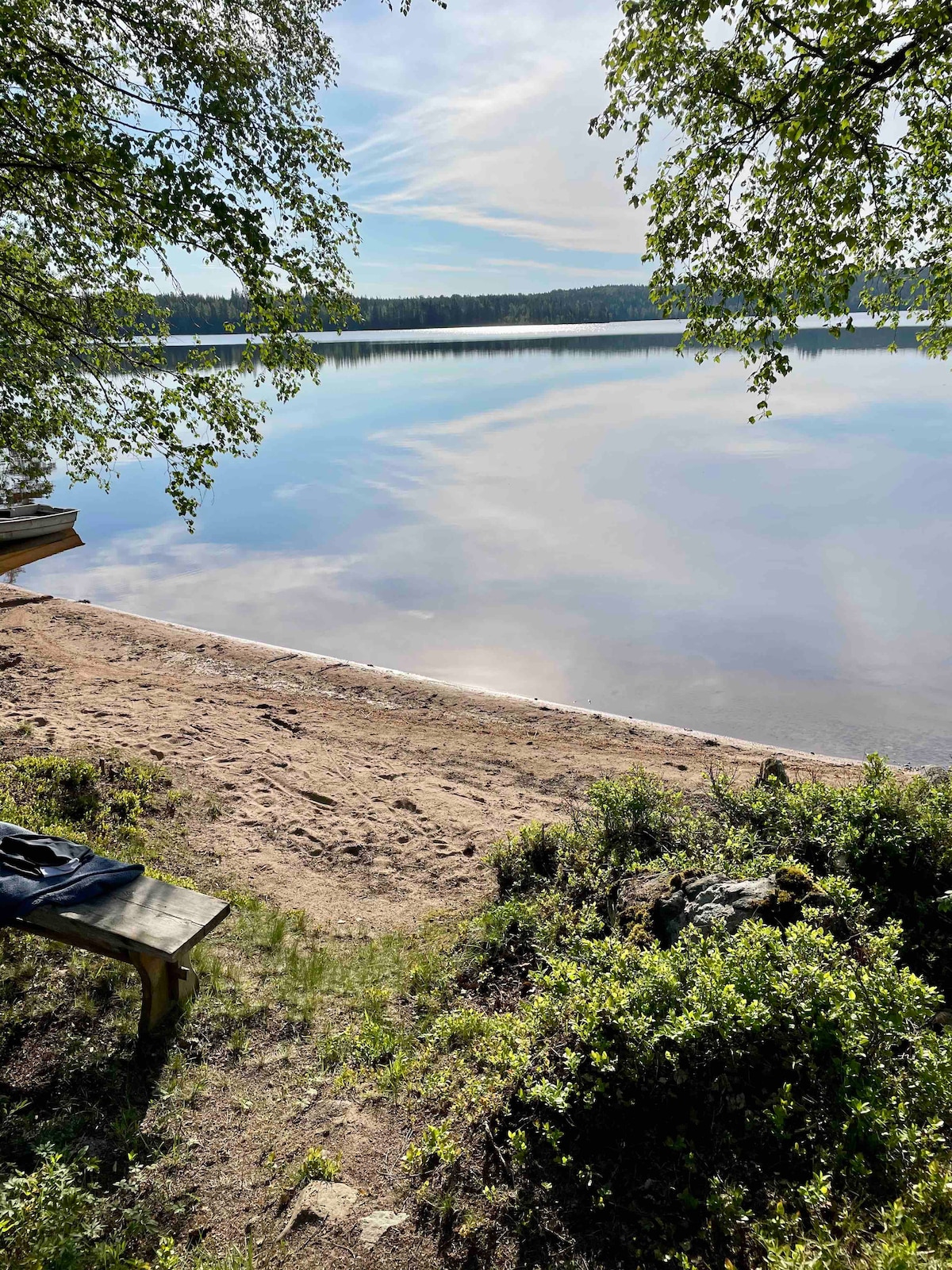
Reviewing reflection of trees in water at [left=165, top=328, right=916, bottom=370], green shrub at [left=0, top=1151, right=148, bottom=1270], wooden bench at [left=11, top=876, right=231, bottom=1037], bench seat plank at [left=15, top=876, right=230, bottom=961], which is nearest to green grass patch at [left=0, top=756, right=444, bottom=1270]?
green shrub at [left=0, top=1151, right=148, bottom=1270]

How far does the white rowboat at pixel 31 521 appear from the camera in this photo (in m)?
4.04

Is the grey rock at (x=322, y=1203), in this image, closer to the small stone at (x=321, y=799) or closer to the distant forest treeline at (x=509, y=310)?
the small stone at (x=321, y=799)

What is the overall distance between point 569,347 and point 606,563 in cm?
10640

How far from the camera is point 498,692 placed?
1157 cm

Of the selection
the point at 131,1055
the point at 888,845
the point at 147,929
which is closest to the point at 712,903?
the point at 888,845

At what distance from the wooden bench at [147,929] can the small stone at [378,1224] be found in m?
1.38

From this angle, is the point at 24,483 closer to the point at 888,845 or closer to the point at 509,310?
the point at 888,845

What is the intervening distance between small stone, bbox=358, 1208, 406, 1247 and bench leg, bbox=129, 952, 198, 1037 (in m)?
1.48

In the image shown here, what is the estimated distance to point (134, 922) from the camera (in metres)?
3.56

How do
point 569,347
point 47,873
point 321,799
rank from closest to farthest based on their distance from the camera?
point 47,873 → point 321,799 → point 569,347

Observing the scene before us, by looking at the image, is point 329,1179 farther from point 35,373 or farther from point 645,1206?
point 35,373

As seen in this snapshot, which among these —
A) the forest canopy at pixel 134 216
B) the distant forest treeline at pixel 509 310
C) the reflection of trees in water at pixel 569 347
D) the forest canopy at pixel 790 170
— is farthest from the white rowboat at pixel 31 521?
the distant forest treeline at pixel 509 310

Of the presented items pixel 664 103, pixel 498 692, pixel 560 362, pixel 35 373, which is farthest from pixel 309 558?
pixel 560 362

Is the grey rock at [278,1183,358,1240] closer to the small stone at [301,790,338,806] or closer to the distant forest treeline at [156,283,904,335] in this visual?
the small stone at [301,790,338,806]
